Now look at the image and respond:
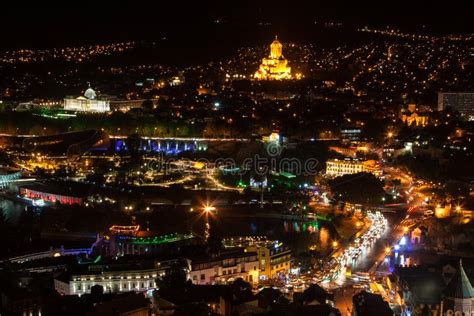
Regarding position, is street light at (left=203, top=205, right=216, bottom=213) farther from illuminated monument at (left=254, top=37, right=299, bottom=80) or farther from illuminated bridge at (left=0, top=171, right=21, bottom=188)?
illuminated monument at (left=254, top=37, right=299, bottom=80)

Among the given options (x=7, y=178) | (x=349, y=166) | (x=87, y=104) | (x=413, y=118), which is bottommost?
(x=7, y=178)

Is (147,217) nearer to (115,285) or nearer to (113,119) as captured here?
(115,285)

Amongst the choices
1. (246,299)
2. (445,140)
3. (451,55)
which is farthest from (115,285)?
(451,55)

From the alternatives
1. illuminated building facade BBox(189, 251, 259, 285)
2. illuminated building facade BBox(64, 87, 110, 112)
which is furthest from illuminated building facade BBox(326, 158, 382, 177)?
illuminated building facade BBox(64, 87, 110, 112)

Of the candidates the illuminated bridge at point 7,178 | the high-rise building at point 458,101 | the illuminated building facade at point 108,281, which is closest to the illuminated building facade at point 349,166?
the illuminated bridge at point 7,178

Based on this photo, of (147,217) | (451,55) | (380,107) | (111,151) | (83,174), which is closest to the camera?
(147,217)

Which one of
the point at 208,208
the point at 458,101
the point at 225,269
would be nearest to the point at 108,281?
the point at 225,269

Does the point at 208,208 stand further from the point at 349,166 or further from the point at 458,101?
the point at 458,101
